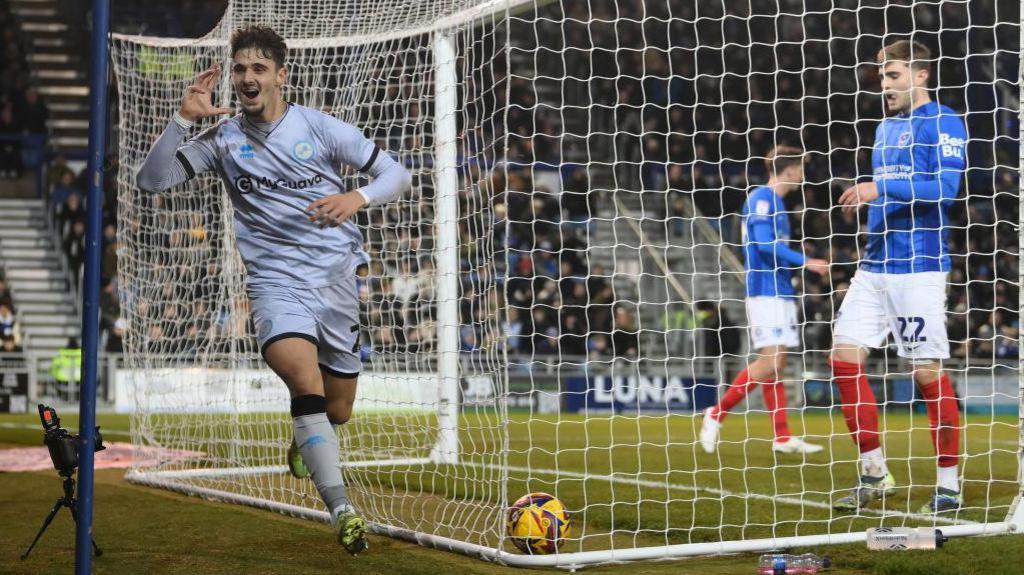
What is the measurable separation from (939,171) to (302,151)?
3012mm

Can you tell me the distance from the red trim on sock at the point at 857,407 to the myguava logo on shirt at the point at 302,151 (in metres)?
2.95

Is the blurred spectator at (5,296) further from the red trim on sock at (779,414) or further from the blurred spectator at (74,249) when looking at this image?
the red trim on sock at (779,414)

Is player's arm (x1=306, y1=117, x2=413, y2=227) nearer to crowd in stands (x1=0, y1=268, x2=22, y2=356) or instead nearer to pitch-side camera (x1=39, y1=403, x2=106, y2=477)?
pitch-side camera (x1=39, y1=403, x2=106, y2=477)

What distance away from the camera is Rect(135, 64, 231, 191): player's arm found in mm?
4719

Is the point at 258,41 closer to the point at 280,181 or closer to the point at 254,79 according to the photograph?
the point at 254,79

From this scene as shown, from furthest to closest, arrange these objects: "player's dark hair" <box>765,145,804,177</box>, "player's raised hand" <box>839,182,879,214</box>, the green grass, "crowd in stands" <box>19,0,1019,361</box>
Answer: "crowd in stands" <box>19,0,1019,361</box> < "player's dark hair" <box>765,145,804,177</box> < "player's raised hand" <box>839,182,879,214</box> < the green grass

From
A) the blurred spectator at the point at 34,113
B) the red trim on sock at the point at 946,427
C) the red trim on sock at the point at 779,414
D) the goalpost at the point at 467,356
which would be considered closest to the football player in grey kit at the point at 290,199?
the goalpost at the point at 467,356

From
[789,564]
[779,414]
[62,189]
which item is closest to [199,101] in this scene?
[789,564]

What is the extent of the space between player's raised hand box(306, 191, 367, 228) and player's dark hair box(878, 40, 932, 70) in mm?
2803

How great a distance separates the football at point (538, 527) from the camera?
4.75 metres

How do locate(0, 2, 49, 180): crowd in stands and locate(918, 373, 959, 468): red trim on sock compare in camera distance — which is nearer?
locate(918, 373, 959, 468): red trim on sock

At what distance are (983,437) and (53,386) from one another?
488 inches

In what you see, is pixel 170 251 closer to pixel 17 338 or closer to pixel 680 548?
pixel 680 548

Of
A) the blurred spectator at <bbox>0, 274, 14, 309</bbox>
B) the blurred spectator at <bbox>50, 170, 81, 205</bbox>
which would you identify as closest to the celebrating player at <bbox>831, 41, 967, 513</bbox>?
the blurred spectator at <bbox>0, 274, 14, 309</bbox>
